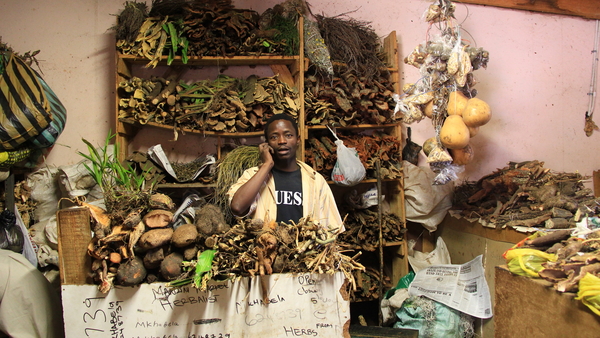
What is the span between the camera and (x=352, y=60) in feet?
10.8

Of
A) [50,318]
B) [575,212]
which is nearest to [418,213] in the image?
[575,212]

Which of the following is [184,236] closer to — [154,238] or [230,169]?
[154,238]

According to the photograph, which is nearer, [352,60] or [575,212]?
[575,212]

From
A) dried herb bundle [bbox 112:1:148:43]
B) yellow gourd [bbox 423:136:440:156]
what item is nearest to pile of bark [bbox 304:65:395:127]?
yellow gourd [bbox 423:136:440:156]

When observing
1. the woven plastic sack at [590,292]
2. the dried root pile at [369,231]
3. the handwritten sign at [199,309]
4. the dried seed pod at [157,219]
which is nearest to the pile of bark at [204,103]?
the dried root pile at [369,231]

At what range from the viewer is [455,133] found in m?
2.34

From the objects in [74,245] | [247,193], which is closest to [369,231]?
[247,193]

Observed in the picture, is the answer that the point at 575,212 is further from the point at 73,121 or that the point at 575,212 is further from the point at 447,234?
the point at 73,121

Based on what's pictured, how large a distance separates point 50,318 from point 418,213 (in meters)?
2.81

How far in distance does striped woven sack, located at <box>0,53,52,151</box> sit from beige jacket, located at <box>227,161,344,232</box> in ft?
4.68

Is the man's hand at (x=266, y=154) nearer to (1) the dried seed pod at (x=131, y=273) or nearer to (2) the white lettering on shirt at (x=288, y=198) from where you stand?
(2) the white lettering on shirt at (x=288, y=198)

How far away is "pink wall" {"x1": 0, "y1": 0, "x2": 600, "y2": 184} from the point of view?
3.22m

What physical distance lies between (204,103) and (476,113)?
2.02m

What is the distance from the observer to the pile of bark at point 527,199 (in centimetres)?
253
